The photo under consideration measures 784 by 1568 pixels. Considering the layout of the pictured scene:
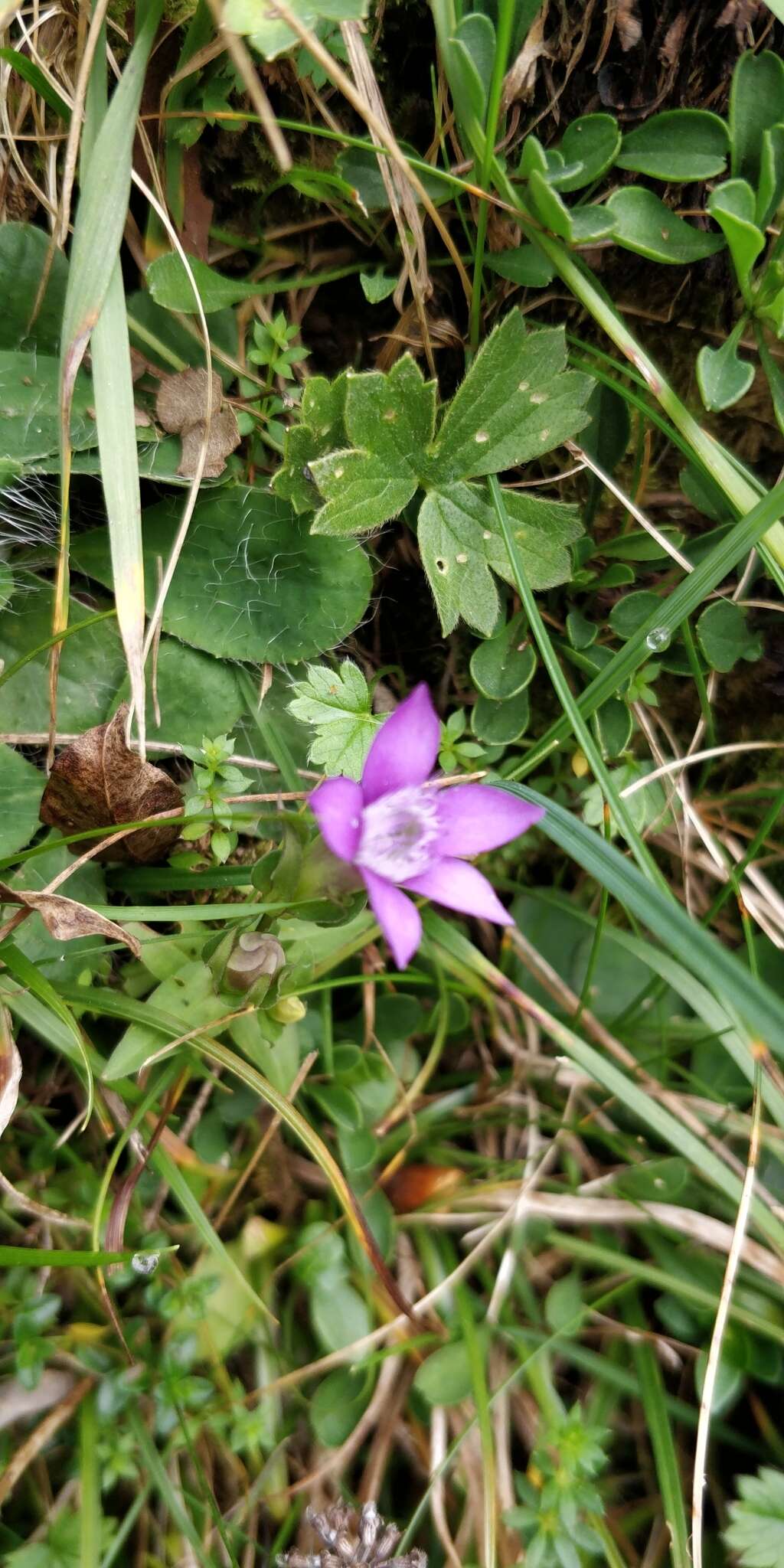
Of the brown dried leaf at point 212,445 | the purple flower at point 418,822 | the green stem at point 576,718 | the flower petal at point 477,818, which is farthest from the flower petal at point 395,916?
the brown dried leaf at point 212,445

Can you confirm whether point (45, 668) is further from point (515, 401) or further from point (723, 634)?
point (723, 634)

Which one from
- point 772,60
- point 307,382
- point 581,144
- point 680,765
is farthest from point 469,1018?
point 772,60

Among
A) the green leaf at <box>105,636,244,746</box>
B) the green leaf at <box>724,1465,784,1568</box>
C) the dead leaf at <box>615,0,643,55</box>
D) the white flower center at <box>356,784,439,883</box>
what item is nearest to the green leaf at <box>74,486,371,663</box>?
the green leaf at <box>105,636,244,746</box>

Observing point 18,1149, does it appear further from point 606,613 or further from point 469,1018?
point 606,613

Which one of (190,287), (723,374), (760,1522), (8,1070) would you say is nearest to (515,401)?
(723,374)

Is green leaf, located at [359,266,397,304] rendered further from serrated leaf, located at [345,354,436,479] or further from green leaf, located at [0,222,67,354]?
green leaf, located at [0,222,67,354]

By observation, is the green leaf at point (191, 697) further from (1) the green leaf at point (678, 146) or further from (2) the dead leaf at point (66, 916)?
(1) the green leaf at point (678, 146)
